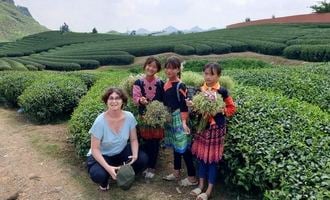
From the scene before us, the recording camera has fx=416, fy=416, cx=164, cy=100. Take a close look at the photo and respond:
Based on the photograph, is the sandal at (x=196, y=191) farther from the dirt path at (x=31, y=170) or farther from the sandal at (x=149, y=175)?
the dirt path at (x=31, y=170)

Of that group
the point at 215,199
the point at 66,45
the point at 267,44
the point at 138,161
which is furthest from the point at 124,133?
the point at 66,45

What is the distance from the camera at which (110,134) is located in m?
5.16

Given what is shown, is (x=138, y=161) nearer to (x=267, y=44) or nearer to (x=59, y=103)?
(x=59, y=103)

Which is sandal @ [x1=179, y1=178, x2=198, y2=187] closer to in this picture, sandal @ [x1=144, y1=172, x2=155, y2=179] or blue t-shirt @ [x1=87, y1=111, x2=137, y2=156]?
sandal @ [x1=144, y1=172, x2=155, y2=179]

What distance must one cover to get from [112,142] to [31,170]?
67.7 inches

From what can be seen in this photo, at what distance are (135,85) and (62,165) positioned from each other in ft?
6.17

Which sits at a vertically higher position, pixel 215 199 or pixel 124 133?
pixel 124 133

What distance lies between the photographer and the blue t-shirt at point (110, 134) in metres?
5.09

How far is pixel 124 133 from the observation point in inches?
206

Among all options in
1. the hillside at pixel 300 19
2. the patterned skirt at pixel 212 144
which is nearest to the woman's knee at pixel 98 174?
the patterned skirt at pixel 212 144

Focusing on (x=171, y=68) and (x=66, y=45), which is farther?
(x=66, y=45)

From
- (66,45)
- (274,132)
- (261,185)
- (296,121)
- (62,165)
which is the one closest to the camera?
(261,185)

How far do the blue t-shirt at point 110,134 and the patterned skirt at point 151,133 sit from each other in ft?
0.78

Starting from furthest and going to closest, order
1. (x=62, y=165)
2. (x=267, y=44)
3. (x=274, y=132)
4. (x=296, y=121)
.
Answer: (x=267, y=44) < (x=62, y=165) < (x=296, y=121) < (x=274, y=132)
